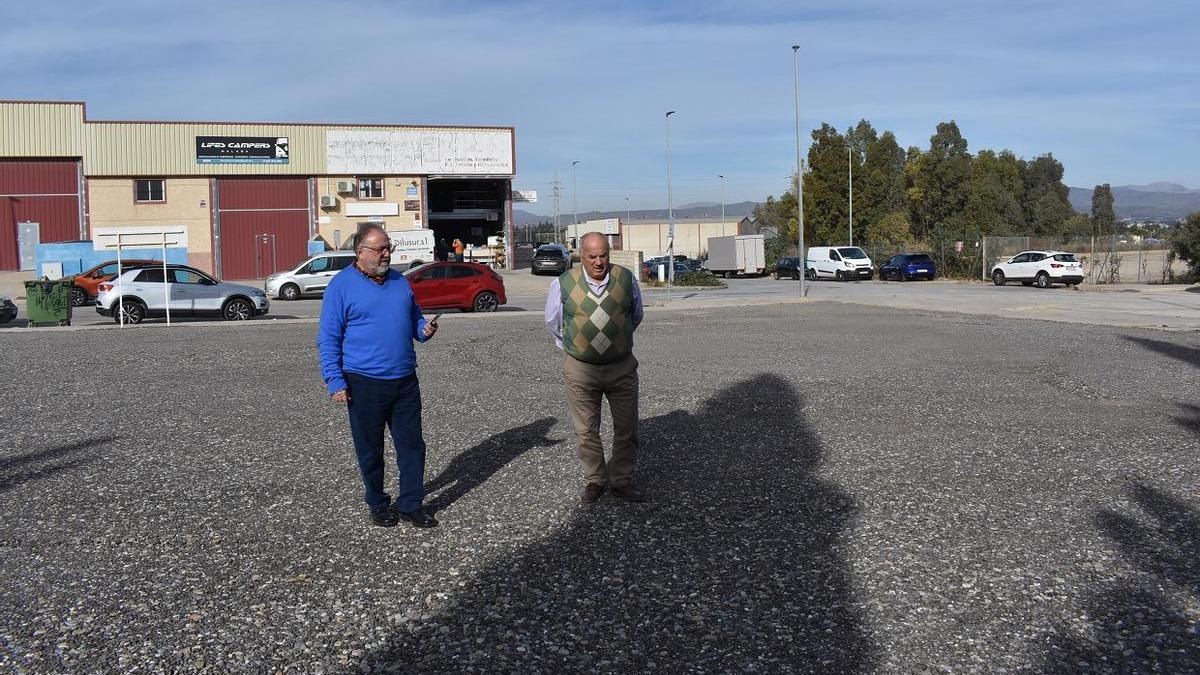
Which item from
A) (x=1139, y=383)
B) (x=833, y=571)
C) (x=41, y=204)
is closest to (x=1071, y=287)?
(x=1139, y=383)

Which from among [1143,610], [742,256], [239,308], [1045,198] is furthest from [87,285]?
[1045,198]

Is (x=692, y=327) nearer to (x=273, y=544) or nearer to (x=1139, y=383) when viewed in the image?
(x=1139, y=383)

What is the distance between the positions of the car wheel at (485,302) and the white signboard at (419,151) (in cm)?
2935

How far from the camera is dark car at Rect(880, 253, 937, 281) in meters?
48.1

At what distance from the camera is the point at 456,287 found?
2773cm

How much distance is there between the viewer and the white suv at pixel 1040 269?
40656mm

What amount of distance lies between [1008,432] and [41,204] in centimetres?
5143

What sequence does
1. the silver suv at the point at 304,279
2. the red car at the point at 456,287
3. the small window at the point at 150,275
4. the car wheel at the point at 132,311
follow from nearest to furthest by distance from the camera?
the car wheel at the point at 132,311, the small window at the point at 150,275, the red car at the point at 456,287, the silver suv at the point at 304,279

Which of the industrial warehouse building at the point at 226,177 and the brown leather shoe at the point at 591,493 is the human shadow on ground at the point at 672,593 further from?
the industrial warehouse building at the point at 226,177

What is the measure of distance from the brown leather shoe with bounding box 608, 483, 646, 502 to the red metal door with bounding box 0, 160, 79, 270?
Result: 2003 inches

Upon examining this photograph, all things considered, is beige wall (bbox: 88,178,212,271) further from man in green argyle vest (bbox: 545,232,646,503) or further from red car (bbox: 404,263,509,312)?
man in green argyle vest (bbox: 545,232,646,503)

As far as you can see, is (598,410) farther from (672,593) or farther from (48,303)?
(48,303)

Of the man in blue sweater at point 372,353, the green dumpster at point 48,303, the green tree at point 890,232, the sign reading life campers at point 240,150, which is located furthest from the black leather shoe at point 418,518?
the green tree at point 890,232

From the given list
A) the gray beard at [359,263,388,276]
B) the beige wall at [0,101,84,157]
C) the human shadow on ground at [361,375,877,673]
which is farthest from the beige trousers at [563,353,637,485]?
the beige wall at [0,101,84,157]
